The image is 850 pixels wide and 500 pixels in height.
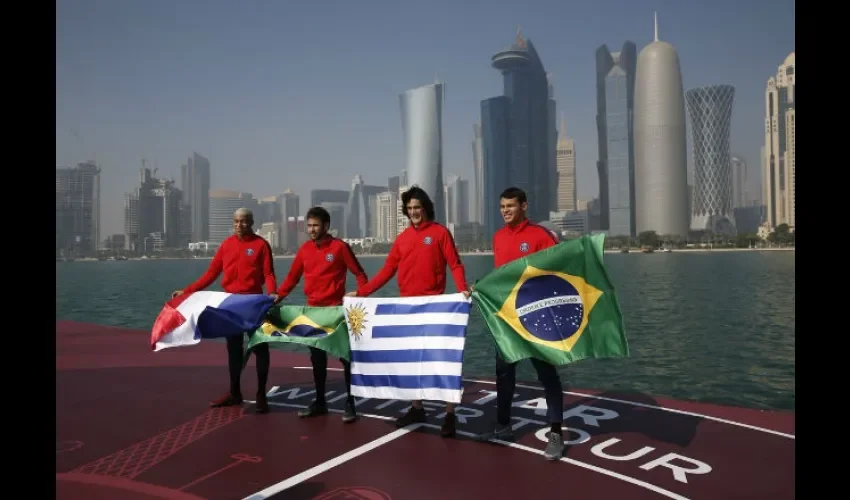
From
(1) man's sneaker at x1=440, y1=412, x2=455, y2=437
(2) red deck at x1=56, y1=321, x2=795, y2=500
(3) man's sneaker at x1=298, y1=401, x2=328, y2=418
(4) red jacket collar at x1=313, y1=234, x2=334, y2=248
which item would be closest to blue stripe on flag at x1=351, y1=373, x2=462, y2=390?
(1) man's sneaker at x1=440, y1=412, x2=455, y2=437

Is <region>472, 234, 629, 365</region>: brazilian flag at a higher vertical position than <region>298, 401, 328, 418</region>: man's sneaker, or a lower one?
higher

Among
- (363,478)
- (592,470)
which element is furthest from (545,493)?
(363,478)

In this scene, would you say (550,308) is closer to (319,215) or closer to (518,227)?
(518,227)

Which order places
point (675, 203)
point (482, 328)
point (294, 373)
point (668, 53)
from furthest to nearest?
1. point (668, 53)
2. point (675, 203)
3. point (482, 328)
4. point (294, 373)

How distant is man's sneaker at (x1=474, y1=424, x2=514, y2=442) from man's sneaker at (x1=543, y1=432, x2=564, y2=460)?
18.8 inches

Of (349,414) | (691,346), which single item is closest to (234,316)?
(349,414)

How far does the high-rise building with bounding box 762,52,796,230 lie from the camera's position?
172500 mm

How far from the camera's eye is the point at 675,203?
584ft

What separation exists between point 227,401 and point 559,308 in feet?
11.0

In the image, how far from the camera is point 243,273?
5703 millimetres

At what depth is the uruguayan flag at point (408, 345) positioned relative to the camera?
471 cm

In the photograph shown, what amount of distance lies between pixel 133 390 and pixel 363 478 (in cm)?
392

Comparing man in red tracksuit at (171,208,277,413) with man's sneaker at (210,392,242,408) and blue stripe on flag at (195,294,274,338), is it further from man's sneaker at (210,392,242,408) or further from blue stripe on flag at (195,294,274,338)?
blue stripe on flag at (195,294,274,338)
